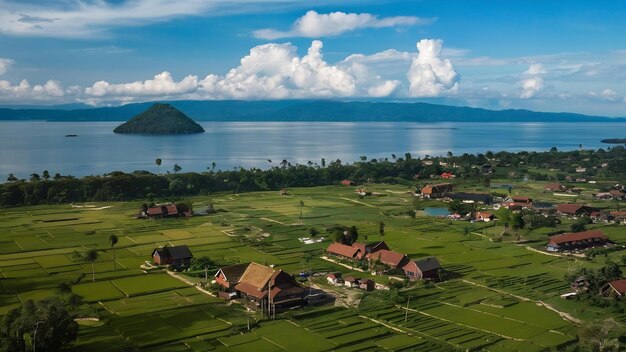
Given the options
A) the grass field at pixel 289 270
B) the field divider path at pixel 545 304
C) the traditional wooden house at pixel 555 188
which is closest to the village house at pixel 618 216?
the grass field at pixel 289 270

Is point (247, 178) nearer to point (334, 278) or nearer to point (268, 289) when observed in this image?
point (334, 278)

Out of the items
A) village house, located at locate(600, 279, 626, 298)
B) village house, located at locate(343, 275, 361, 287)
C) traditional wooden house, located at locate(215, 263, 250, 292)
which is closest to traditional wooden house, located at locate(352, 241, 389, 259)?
village house, located at locate(343, 275, 361, 287)

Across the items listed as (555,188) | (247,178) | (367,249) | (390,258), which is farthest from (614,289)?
(247,178)

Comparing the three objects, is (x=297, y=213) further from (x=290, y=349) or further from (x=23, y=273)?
(x=290, y=349)

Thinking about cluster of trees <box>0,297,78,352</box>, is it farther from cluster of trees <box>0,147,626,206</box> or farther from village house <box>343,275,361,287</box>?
cluster of trees <box>0,147,626,206</box>

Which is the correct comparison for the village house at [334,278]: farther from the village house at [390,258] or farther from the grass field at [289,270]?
the village house at [390,258]

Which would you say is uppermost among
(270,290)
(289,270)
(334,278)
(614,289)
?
(614,289)

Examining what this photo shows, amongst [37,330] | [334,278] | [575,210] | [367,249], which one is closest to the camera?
[37,330]
